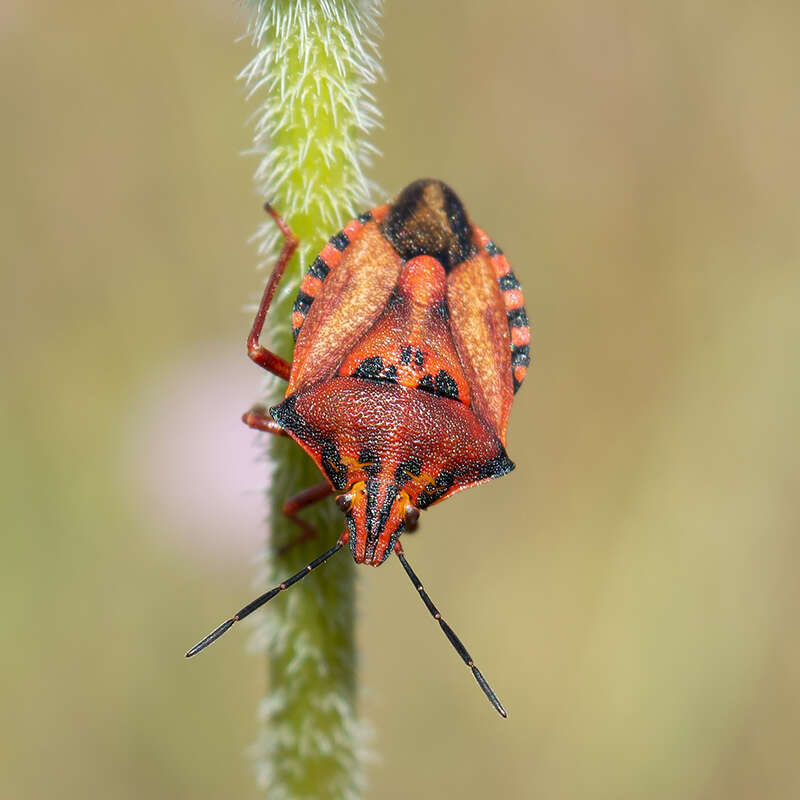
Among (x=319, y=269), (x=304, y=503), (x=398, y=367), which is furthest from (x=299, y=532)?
(x=319, y=269)

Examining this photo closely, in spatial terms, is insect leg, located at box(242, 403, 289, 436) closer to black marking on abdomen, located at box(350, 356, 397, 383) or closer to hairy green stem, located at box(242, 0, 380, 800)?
hairy green stem, located at box(242, 0, 380, 800)

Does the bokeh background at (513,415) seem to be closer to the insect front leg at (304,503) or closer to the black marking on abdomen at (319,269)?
the insect front leg at (304,503)

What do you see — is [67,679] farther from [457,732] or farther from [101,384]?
[457,732]

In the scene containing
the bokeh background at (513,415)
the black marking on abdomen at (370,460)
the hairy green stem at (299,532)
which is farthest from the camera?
the bokeh background at (513,415)

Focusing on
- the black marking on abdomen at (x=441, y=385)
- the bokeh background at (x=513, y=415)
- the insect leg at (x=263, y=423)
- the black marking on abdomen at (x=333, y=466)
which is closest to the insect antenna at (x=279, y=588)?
the black marking on abdomen at (x=333, y=466)

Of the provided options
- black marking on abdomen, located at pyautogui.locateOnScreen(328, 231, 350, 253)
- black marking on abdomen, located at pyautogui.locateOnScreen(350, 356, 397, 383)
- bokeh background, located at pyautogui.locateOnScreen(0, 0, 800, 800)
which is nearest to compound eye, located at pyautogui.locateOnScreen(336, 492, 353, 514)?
black marking on abdomen, located at pyautogui.locateOnScreen(350, 356, 397, 383)

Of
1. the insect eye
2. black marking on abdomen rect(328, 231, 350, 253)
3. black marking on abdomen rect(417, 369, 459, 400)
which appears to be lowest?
the insect eye

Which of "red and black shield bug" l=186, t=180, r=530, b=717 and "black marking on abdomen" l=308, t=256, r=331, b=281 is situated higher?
"black marking on abdomen" l=308, t=256, r=331, b=281
